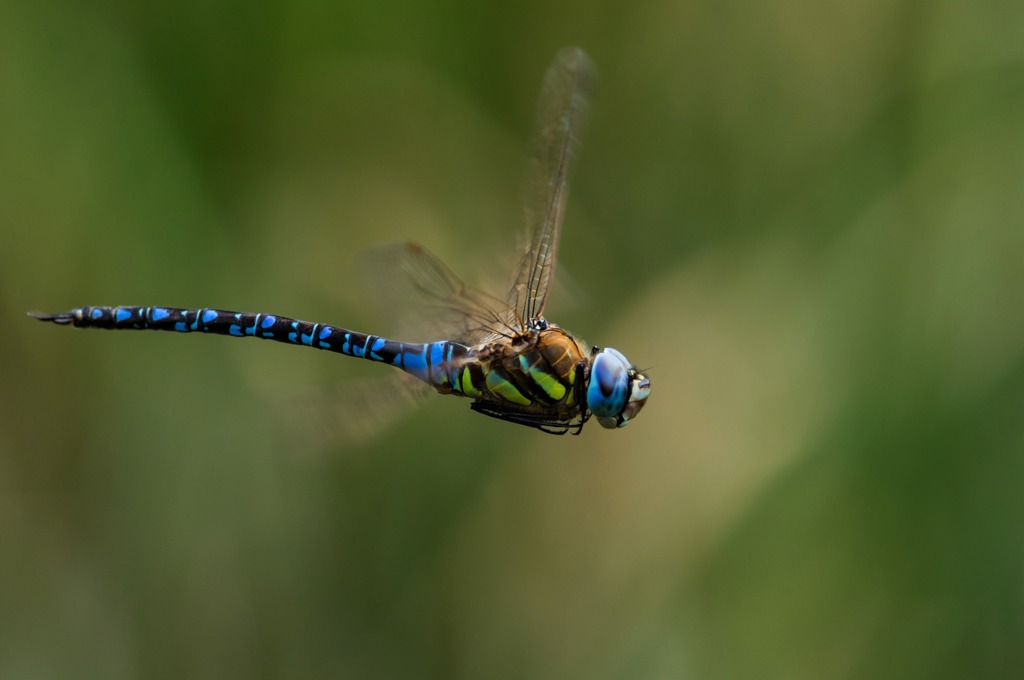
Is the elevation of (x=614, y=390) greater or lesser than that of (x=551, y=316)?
lesser

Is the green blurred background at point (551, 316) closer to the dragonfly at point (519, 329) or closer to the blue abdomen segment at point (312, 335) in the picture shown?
the dragonfly at point (519, 329)

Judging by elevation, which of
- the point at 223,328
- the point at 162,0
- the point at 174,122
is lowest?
the point at 223,328

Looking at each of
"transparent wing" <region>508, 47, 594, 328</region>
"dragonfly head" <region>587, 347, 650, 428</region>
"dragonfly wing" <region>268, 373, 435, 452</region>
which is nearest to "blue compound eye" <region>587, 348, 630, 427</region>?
"dragonfly head" <region>587, 347, 650, 428</region>

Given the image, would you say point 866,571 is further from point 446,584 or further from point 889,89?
point 889,89

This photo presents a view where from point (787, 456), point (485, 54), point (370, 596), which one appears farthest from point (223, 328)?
point (787, 456)

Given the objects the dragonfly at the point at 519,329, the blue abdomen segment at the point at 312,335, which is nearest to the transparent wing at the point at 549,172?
the dragonfly at the point at 519,329

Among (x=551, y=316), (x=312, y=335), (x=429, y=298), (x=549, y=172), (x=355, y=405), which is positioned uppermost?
(x=549, y=172)

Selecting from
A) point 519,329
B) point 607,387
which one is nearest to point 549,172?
point 519,329

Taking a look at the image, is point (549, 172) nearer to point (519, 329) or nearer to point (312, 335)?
point (519, 329)
